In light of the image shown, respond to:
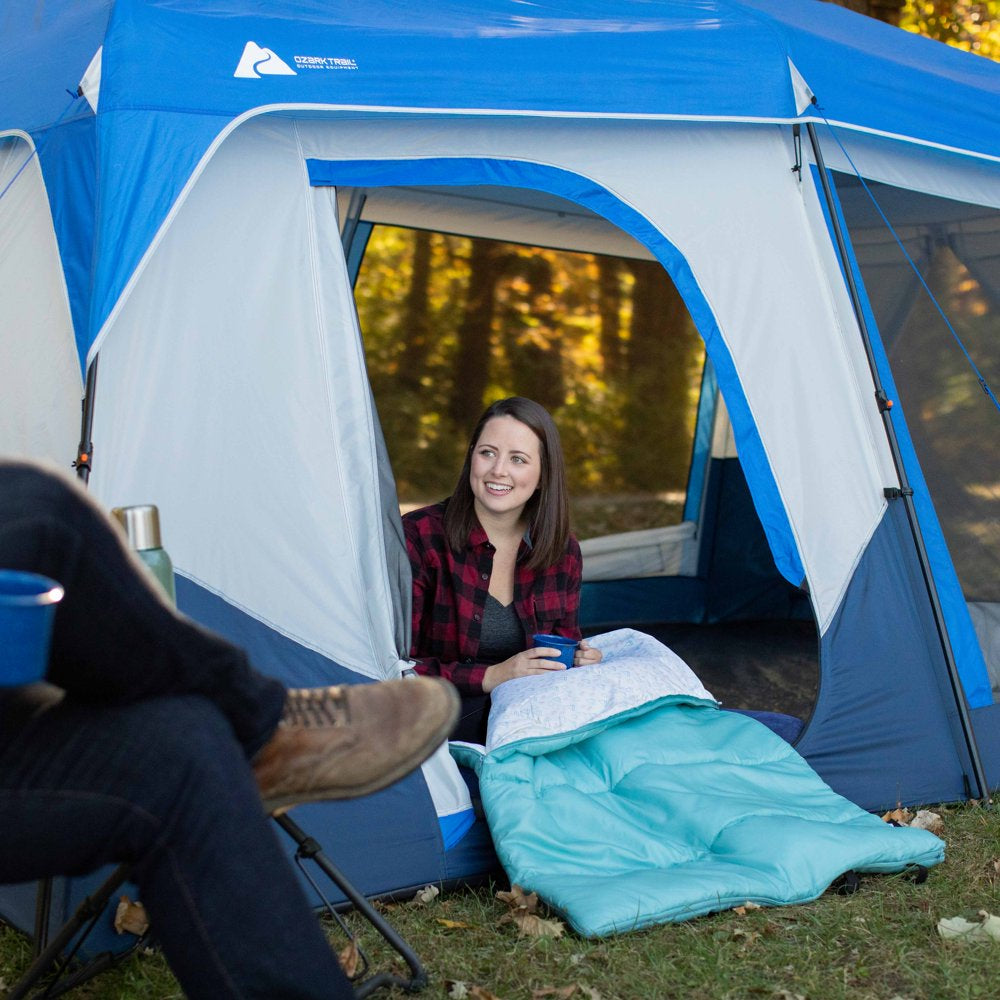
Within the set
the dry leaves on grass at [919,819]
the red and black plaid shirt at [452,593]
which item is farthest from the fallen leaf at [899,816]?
the red and black plaid shirt at [452,593]

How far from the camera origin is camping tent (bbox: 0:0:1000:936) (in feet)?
8.13

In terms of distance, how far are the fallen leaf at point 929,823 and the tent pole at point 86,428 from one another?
1.87 meters

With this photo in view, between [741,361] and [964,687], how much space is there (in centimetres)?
93

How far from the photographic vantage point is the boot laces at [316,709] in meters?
1.65

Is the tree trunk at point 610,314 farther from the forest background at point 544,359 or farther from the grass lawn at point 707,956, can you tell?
the grass lawn at point 707,956

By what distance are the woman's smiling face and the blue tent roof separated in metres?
0.72

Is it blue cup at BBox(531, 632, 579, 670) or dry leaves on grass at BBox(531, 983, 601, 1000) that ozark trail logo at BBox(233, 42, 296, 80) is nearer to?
blue cup at BBox(531, 632, 579, 670)

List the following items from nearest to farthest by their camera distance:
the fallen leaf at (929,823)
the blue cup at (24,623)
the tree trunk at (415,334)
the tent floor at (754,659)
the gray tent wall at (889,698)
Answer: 1. the blue cup at (24,623)
2. the fallen leaf at (929,823)
3. the gray tent wall at (889,698)
4. the tent floor at (754,659)
5. the tree trunk at (415,334)

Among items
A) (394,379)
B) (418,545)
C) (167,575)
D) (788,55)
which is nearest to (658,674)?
(418,545)

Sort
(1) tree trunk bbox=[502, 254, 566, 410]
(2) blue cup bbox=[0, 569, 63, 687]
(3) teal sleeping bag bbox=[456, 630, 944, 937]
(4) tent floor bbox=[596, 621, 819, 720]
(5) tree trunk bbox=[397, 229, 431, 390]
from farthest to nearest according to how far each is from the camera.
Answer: (5) tree trunk bbox=[397, 229, 431, 390] → (1) tree trunk bbox=[502, 254, 566, 410] → (4) tent floor bbox=[596, 621, 819, 720] → (3) teal sleeping bag bbox=[456, 630, 944, 937] → (2) blue cup bbox=[0, 569, 63, 687]

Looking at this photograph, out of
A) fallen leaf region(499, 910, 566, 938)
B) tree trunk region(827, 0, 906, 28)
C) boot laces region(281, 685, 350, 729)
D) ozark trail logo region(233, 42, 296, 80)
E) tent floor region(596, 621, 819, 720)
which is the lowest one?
fallen leaf region(499, 910, 566, 938)

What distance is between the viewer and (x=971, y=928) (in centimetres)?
229

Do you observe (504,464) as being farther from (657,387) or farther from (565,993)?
(657,387)

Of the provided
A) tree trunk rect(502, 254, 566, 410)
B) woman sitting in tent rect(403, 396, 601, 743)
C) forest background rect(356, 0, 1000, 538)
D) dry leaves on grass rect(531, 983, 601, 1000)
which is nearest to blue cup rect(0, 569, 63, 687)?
dry leaves on grass rect(531, 983, 601, 1000)
